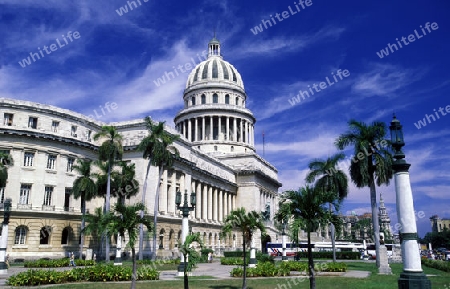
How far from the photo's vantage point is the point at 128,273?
26.8 metres

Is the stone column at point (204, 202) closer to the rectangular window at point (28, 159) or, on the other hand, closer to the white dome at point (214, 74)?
the rectangular window at point (28, 159)

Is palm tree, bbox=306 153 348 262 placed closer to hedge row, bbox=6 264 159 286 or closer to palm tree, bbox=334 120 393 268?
palm tree, bbox=334 120 393 268

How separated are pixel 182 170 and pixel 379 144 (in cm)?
3556

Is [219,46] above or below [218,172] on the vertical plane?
above

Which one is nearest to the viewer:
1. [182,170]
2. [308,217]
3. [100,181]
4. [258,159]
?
[308,217]

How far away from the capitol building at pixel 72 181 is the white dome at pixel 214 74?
61.7ft

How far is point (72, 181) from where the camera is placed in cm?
5278

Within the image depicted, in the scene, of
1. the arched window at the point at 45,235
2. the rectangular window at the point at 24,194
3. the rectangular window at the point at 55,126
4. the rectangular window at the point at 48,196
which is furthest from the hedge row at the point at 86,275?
the rectangular window at the point at 55,126

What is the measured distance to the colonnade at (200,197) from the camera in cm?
6094

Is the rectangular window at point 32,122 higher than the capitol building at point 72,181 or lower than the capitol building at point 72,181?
higher

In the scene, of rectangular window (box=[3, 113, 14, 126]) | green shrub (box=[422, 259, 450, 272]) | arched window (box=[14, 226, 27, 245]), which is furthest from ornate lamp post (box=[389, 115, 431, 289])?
rectangular window (box=[3, 113, 14, 126])

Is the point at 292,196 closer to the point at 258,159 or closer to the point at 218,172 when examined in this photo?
the point at 218,172

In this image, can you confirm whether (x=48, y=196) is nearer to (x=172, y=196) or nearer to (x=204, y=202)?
(x=172, y=196)

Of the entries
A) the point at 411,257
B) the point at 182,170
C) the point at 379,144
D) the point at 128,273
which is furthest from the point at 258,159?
the point at 411,257
